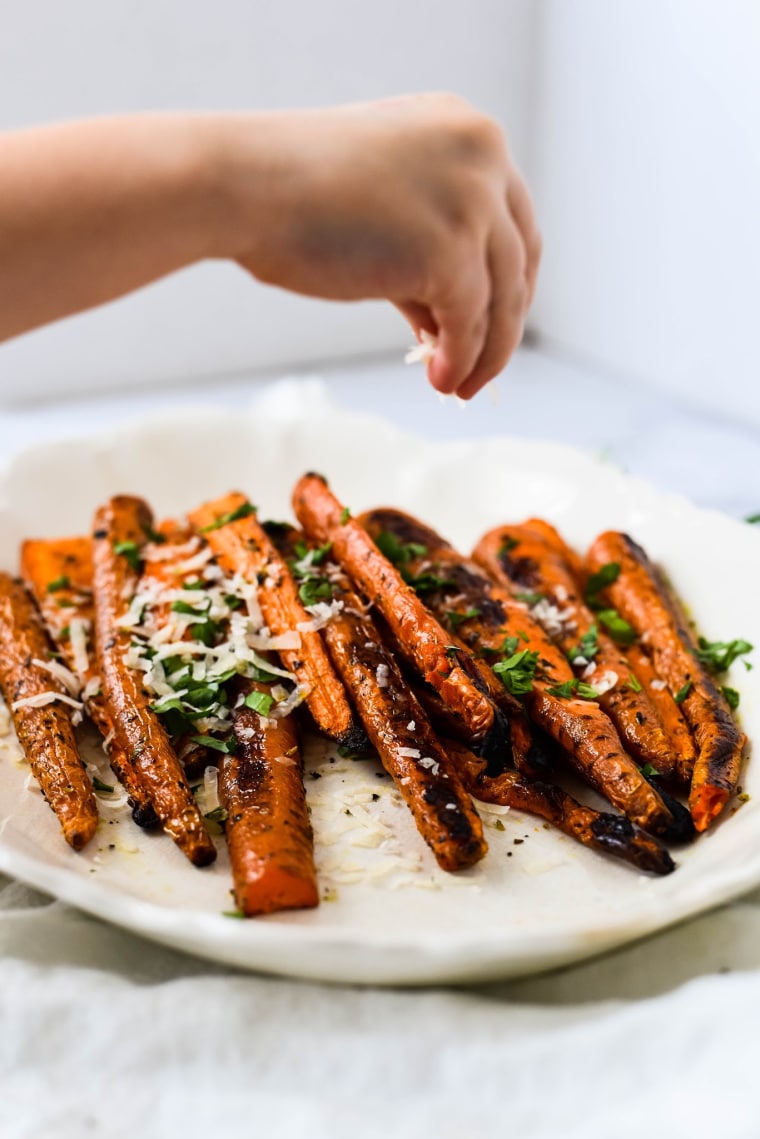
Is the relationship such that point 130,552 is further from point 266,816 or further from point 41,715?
point 266,816

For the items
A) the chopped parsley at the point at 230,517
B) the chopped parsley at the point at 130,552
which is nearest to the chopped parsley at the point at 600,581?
the chopped parsley at the point at 230,517

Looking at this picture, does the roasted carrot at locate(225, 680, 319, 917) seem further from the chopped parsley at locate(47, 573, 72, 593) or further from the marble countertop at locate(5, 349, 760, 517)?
the marble countertop at locate(5, 349, 760, 517)

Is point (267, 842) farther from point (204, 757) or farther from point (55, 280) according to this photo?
point (55, 280)

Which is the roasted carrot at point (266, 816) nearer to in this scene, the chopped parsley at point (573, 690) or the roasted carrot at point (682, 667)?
the chopped parsley at point (573, 690)

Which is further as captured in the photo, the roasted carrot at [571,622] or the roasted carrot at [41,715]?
the roasted carrot at [571,622]

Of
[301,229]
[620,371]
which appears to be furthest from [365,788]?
[620,371]

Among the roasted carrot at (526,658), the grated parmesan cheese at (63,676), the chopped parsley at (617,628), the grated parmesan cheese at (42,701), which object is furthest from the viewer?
the chopped parsley at (617,628)

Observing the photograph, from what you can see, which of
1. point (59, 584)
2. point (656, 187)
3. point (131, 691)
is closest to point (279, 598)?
point (131, 691)
